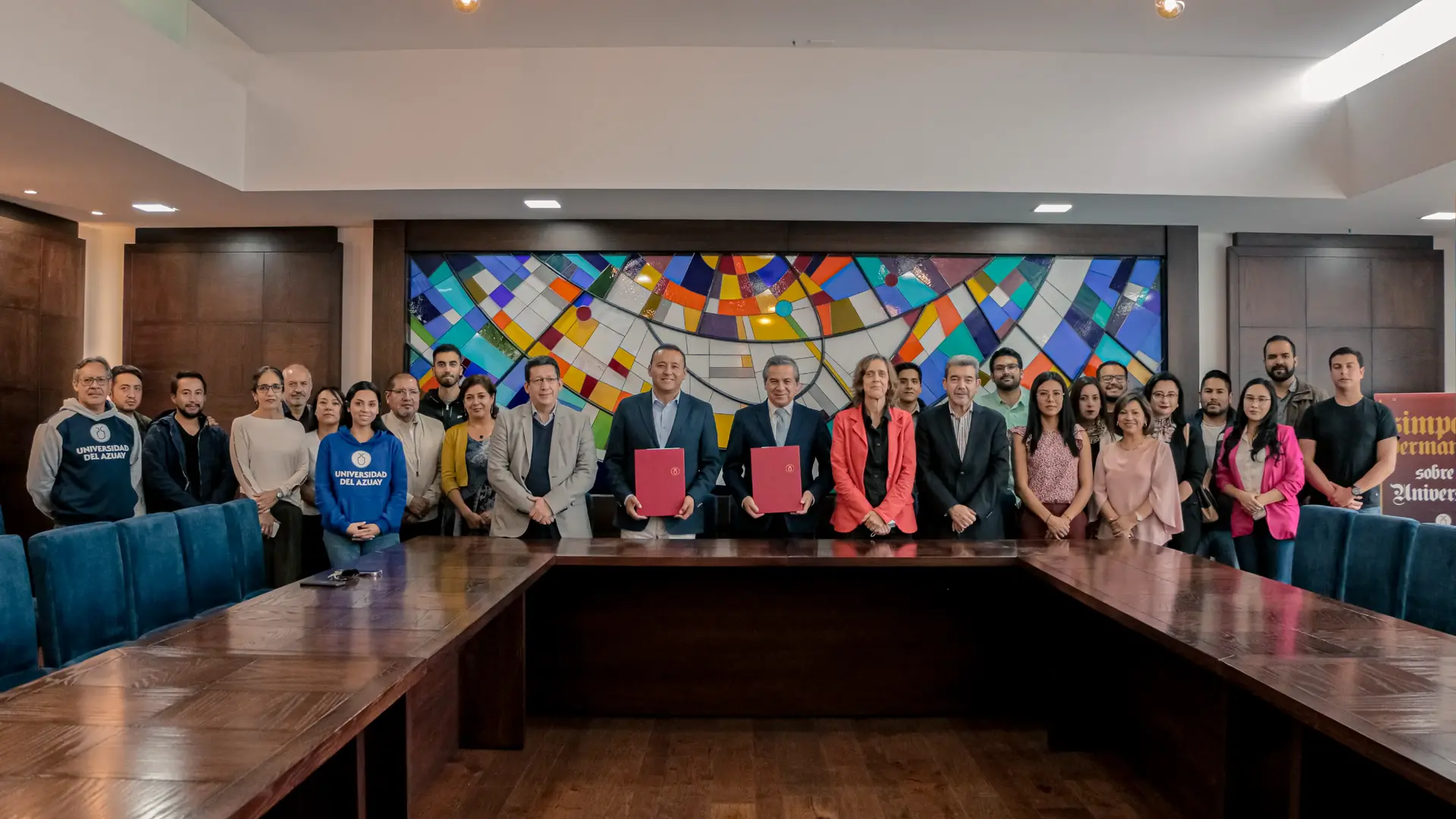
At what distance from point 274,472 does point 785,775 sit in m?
3.15

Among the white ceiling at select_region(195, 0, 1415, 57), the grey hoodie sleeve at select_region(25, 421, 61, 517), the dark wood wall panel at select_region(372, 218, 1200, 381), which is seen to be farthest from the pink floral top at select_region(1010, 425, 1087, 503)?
the grey hoodie sleeve at select_region(25, 421, 61, 517)

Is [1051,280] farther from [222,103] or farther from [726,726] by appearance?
[222,103]

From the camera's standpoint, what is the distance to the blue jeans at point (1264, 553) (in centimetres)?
438

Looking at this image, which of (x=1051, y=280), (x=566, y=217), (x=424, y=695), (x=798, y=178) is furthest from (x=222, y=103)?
(x=1051, y=280)

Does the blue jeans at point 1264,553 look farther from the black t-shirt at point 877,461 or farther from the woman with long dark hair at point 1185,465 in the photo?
the black t-shirt at point 877,461

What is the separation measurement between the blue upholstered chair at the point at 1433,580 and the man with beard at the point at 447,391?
4511mm

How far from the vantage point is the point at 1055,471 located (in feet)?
14.0

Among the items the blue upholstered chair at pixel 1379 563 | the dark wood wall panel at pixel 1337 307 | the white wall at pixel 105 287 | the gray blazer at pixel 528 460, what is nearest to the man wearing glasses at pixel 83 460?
the gray blazer at pixel 528 460

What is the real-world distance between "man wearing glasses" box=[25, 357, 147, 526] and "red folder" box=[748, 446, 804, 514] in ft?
10.8

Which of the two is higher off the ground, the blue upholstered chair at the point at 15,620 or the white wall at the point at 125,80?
the white wall at the point at 125,80

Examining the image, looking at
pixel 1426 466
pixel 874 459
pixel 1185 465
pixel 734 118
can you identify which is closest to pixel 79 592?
pixel 874 459

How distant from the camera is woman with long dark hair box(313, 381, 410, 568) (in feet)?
13.5

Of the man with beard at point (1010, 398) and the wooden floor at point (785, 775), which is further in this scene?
the man with beard at point (1010, 398)

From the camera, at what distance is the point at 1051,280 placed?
604 cm
